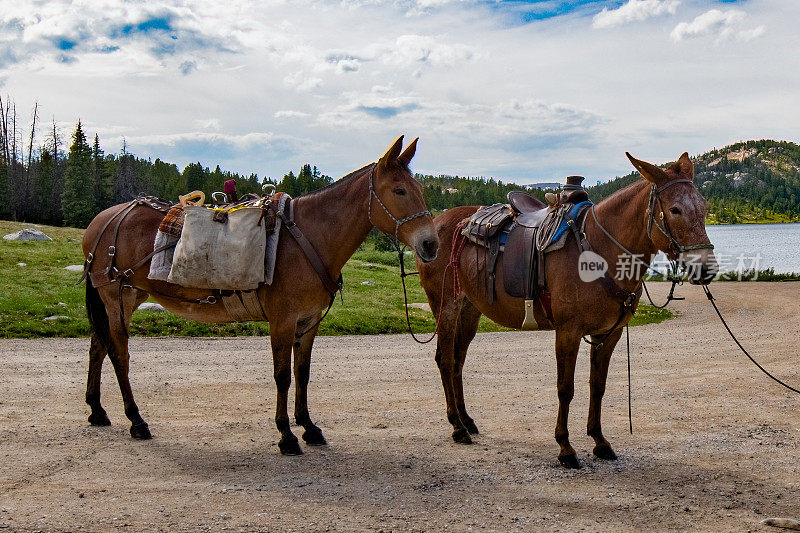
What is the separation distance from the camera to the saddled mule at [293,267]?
236 inches

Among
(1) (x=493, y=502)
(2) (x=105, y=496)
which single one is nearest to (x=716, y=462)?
(1) (x=493, y=502)

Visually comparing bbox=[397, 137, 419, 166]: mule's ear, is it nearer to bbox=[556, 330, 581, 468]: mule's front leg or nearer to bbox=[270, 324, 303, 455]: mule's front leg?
bbox=[270, 324, 303, 455]: mule's front leg

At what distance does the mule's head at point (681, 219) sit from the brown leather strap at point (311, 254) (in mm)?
3241

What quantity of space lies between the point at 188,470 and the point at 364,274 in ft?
61.0

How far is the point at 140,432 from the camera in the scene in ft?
21.8

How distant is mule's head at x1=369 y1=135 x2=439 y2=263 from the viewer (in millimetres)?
5824

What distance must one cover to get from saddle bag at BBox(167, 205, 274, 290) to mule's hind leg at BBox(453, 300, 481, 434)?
261 centimetres

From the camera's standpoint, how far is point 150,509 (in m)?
4.77

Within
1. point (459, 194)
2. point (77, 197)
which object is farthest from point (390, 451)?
point (459, 194)

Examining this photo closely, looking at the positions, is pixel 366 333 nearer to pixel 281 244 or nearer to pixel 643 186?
pixel 281 244

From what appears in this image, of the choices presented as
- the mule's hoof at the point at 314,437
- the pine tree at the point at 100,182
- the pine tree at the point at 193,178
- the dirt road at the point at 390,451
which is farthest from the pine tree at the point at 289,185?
the mule's hoof at the point at 314,437

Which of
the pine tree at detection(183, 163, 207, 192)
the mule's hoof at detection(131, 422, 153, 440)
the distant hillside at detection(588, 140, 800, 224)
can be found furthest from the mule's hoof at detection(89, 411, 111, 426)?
the distant hillside at detection(588, 140, 800, 224)

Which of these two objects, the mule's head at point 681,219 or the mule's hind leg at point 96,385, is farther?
the mule's hind leg at point 96,385

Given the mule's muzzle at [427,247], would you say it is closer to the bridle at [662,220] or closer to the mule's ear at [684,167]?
the bridle at [662,220]
